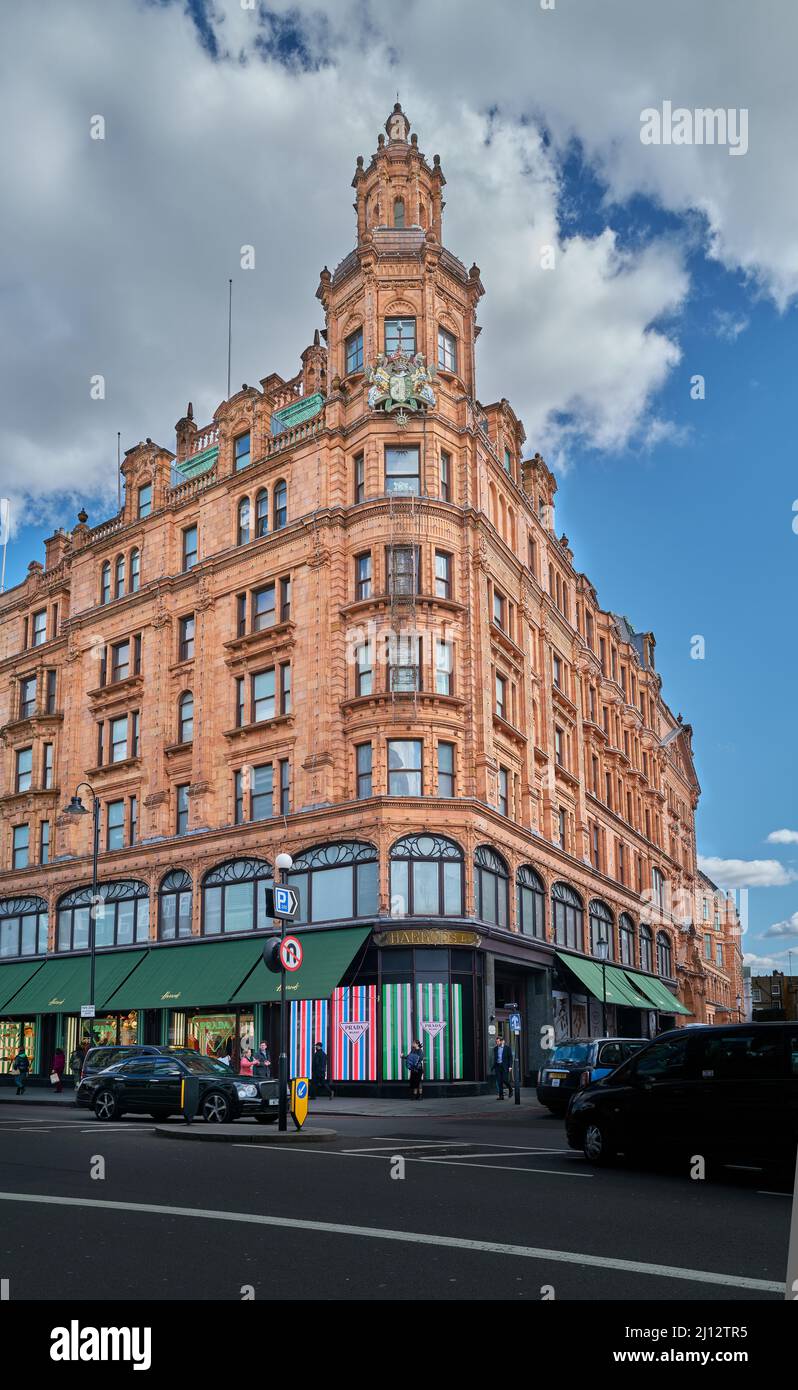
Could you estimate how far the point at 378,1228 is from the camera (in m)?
10.2

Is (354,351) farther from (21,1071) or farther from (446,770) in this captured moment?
(21,1071)

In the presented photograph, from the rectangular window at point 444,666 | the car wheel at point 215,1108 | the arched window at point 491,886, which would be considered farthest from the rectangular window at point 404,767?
the car wheel at point 215,1108

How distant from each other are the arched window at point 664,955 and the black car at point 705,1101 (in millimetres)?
54178

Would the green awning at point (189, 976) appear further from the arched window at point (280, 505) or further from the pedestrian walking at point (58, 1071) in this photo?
the arched window at point (280, 505)

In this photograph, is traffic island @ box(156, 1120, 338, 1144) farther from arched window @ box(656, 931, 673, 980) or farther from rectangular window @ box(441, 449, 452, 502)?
arched window @ box(656, 931, 673, 980)

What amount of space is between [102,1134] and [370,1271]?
47.2 ft

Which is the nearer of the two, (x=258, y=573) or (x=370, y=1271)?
(x=370, y=1271)

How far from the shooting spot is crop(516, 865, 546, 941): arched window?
139 feet

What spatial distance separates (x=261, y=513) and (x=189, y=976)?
16648 mm

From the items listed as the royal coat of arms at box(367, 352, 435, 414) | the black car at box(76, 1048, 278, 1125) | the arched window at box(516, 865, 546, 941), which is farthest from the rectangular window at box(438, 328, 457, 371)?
the black car at box(76, 1048, 278, 1125)
